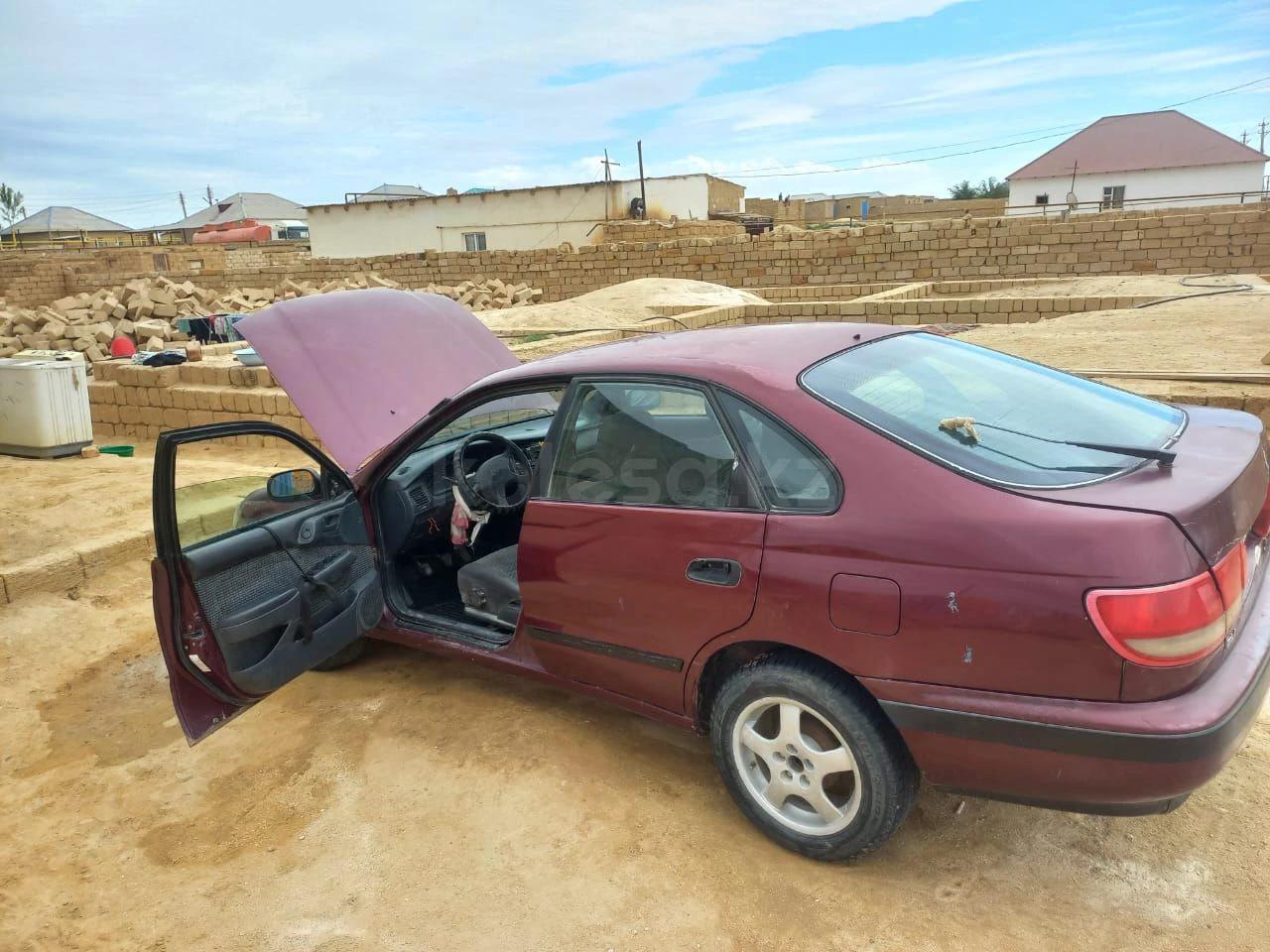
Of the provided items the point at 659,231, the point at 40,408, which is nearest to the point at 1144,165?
the point at 659,231

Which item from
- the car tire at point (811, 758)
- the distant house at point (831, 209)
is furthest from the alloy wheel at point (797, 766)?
the distant house at point (831, 209)

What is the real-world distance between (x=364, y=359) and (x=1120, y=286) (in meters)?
14.5

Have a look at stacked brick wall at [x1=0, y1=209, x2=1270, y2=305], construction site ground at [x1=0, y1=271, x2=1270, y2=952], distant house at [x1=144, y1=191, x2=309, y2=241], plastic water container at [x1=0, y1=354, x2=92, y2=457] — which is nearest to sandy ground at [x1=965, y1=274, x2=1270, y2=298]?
stacked brick wall at [x1=0, y1=209, x2=1270, y2=305]

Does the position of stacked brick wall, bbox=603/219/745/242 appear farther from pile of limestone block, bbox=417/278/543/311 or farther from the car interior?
the car interior

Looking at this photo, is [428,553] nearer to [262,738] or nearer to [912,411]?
[262,738]

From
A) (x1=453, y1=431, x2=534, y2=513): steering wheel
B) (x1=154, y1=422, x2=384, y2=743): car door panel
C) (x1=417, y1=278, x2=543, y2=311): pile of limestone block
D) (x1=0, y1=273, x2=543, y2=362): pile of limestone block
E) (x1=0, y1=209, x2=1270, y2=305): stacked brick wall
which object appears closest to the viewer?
(x1=154, y1=422, x2=384, y2=743): car door panel

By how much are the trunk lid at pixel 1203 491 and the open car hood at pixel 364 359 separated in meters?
2.64

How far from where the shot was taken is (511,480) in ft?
11.3

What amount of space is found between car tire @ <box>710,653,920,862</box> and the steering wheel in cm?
127

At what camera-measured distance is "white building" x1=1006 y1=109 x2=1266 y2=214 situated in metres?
40.5

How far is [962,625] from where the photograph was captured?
1988 mm

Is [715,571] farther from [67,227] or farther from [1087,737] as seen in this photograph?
[67,227]

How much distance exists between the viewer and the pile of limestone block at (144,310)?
54.0 ft

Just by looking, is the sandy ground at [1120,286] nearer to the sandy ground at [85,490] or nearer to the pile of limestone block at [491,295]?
the pile of limestone block at [491,295]
